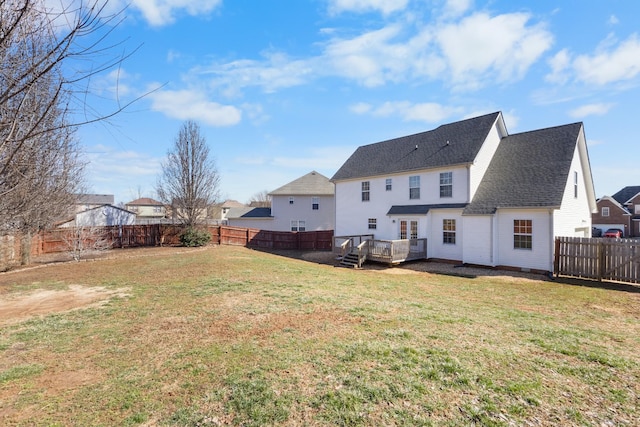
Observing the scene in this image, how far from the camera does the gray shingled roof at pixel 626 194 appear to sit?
4297 centimetres

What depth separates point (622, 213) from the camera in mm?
41312

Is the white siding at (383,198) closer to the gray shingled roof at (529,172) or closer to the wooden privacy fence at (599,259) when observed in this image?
the gray shingled roof at (529,172)

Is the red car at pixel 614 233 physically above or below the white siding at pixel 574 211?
below

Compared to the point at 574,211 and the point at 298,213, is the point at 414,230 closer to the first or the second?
the point at 574,211

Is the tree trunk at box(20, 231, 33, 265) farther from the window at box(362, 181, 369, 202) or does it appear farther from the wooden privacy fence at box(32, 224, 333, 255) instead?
the window at box(362, 181, 369, 202)

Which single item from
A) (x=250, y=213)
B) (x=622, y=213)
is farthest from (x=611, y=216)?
(x=250, y=213)

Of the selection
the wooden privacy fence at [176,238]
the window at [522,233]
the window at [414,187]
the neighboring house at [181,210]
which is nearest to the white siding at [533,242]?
the window at [522,233]

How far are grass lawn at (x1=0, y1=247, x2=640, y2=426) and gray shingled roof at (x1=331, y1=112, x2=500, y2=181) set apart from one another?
1126 cm

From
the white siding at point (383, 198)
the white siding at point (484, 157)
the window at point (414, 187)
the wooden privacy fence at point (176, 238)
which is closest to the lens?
the white siding at point (484, 157)

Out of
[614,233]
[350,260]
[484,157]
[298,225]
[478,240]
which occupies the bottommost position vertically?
[350,260]

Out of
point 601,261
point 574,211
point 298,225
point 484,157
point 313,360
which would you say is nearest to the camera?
point 313,360

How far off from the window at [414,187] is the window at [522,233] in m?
5.90

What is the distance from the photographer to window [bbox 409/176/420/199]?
1966cm

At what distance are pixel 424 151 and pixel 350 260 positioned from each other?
8.85m
